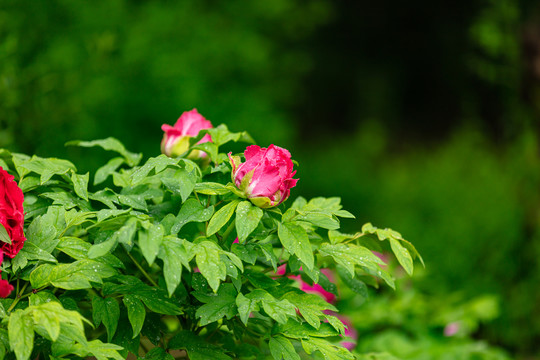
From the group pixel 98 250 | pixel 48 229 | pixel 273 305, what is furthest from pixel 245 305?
pixel 48 229

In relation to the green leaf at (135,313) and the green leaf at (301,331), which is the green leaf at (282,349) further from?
the green leaf at (135,313)

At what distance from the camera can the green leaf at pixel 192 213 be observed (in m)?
1.03

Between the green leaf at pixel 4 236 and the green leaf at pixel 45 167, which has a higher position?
the green leaf at pixel 45 167

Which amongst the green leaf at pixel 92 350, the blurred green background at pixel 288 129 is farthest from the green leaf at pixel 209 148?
the blurred green background at pixel 288 129

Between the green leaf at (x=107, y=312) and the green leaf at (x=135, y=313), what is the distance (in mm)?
26

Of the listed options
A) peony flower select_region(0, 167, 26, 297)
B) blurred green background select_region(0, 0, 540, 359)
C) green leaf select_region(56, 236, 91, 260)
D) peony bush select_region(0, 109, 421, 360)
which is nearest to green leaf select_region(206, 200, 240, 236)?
peony bush select_region(0, 109, 421, 360)

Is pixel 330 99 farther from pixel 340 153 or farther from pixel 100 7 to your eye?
pixel 100 7

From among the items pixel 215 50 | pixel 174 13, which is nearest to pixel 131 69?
pixel 174 13

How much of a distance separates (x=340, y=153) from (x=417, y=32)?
4.58 meters

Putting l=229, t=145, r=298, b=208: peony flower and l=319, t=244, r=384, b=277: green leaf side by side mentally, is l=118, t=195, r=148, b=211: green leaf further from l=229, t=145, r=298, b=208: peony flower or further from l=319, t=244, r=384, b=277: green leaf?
l=319, t=244, r=384, b=277: green leaf

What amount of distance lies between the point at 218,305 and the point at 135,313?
138 mm

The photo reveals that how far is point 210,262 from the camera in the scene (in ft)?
2.99

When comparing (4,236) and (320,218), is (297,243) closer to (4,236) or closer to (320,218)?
(320,218)

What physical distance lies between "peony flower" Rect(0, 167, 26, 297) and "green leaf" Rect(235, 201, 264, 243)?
1.18 feet
